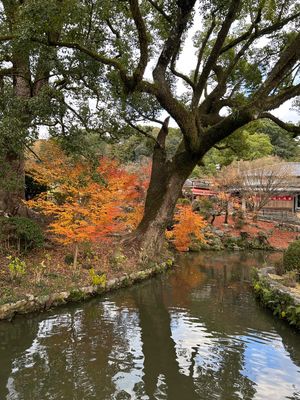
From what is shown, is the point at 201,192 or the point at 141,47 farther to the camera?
the point at 201,192

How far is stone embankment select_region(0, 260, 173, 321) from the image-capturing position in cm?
705

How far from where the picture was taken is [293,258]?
387 inches

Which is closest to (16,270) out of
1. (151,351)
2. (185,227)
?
(151,351)

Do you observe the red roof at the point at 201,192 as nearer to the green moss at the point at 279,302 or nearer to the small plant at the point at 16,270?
the green moss at the point at 279,302

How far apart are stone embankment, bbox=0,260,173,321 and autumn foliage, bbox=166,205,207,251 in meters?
6.36

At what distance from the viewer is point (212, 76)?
1556cm

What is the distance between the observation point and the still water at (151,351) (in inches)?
183

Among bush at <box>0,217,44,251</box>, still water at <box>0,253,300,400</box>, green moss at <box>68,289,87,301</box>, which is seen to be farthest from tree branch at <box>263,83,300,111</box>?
bush at <box>0,217,44,251</box>

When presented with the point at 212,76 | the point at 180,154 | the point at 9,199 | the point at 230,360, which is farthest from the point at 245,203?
the point at 230,360

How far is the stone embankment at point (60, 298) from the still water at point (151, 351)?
216 mm

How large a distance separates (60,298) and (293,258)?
6.74 meters

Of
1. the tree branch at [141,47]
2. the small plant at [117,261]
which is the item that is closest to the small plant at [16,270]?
the small plant at [117,261]

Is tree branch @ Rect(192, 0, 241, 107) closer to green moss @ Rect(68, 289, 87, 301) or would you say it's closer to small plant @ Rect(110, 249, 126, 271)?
small plant @ Rect(110, 249, 126, 271)

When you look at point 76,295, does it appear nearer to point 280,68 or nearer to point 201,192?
point 280,68
